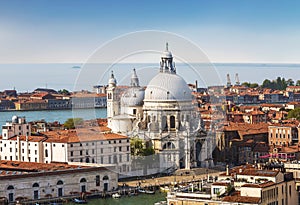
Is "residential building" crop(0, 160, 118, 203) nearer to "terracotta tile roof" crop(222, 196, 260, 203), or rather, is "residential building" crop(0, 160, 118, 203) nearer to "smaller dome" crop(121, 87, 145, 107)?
"smaller dome" crop(121, 87, 145, 107)

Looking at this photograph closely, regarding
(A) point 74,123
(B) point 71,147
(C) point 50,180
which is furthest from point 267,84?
(C) point 50,180

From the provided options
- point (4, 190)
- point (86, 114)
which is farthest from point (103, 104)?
point (4, 190)

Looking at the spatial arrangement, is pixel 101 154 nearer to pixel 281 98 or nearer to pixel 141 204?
pixel 141 204

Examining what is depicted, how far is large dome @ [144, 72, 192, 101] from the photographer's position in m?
23.0

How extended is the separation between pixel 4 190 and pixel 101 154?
14.5 ft

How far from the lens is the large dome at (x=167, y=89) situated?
23.0 m

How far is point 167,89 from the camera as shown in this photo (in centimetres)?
2306

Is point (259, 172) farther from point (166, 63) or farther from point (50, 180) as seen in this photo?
point (166, 63)

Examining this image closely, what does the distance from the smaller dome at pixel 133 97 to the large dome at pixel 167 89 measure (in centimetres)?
47

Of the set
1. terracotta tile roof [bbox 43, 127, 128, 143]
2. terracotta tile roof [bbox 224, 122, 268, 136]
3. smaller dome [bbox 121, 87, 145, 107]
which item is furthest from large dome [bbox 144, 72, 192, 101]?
terracotta tile roof [bbox 224, 122, 268, 136]

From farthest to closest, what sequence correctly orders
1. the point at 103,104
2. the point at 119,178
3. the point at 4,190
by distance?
1. the point at 103,104
2. the point at 119,178
3. the point at 4,190

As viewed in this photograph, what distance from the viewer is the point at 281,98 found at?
6600 centimetres

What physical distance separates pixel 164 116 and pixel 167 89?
72 centimetres

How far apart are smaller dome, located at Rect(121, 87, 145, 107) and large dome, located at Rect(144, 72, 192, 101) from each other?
0.47 meters
